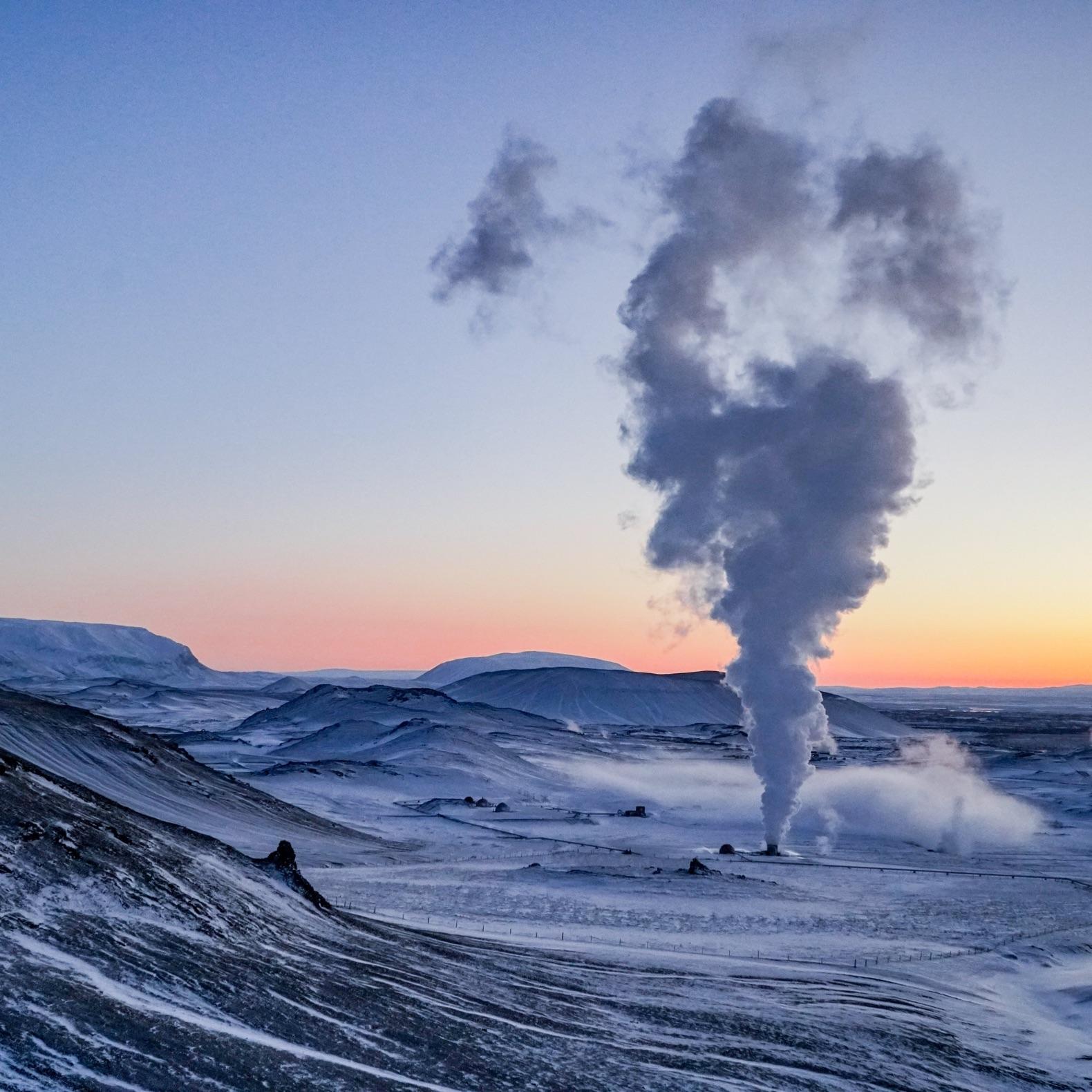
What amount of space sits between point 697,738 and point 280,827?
121 m

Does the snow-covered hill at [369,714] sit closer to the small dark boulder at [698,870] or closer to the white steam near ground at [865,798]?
the white steam near ground at [865,798]

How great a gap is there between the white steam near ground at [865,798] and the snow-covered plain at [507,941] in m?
0.75

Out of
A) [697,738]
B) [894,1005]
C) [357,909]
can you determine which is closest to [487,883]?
[357,909]

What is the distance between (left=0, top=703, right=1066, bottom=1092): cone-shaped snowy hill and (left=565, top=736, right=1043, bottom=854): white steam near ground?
3758 cm

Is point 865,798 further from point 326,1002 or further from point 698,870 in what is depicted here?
point 326,1002

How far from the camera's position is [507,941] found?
3094 centimetres

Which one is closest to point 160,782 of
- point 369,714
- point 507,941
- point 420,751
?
point 507,941

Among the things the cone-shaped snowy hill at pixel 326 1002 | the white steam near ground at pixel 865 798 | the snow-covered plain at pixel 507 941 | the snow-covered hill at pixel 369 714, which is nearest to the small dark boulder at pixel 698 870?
the snow-covered plain at pixel 507 941

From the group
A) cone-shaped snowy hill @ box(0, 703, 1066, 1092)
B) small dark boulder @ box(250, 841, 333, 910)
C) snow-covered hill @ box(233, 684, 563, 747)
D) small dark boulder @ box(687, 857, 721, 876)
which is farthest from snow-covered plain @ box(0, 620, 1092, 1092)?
snow-covered hill @ box(233, 684, 563, 747)

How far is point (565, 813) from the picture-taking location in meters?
77.0

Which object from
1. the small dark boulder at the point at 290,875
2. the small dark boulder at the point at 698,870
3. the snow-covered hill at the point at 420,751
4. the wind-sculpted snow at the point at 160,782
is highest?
the small dark boulder at the point at 290,875

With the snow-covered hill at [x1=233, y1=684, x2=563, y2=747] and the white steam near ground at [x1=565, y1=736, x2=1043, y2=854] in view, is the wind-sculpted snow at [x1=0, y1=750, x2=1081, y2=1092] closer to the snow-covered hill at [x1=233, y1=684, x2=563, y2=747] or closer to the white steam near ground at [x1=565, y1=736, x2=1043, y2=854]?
the white steam near ground at [x1=565, y1=736, x2=1043, y2=854]

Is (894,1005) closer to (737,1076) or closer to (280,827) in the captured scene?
(737,1076)

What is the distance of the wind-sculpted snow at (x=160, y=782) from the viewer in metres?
51.3
